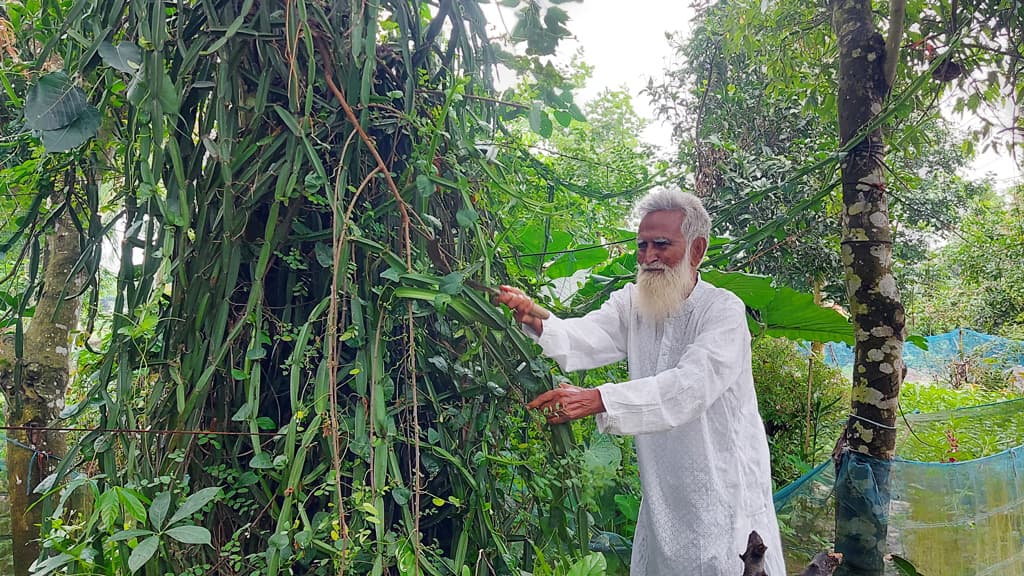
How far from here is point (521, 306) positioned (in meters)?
1.21

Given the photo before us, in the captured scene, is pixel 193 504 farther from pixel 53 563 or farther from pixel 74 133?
pixel 74 133

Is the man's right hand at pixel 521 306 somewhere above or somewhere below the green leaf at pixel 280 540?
above

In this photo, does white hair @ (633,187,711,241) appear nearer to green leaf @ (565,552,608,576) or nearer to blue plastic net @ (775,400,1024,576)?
green leaf @ (565,552,608,576)

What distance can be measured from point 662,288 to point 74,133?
1089 millimetres

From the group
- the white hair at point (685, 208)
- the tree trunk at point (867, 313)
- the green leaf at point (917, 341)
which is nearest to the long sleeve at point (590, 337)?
the white hair at point (685, 208)

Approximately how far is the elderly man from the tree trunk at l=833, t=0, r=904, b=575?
45 cm

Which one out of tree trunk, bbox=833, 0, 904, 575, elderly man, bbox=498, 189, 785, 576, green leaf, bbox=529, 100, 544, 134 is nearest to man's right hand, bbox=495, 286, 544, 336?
elderly man, bbox=498, 189, 785, 576

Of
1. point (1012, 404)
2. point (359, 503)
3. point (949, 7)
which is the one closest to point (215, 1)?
point (359, 503)

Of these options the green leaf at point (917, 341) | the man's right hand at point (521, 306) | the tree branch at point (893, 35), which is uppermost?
the tree branch at point (893, 35)

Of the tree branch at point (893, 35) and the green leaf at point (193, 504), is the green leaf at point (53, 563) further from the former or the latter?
the tree branch at point (893, 35)

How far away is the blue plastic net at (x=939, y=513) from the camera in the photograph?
1922 millimetres

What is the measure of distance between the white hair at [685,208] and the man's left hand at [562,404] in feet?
1.90

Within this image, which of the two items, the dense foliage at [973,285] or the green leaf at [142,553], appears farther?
the dense foliage at [973,285]

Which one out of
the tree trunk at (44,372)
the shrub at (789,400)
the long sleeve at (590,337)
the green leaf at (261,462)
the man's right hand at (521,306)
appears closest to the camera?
the green leaf at (261,462)
